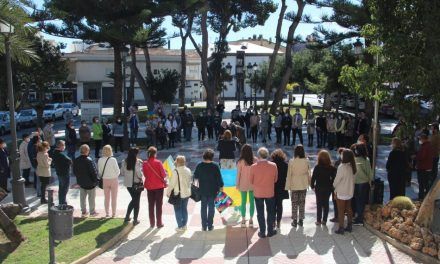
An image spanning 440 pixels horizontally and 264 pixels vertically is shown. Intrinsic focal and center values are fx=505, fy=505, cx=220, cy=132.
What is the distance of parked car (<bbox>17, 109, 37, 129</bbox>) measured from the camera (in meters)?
32.1

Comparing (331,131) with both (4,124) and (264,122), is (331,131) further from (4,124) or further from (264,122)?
(4,124)

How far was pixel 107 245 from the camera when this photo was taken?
8.10m

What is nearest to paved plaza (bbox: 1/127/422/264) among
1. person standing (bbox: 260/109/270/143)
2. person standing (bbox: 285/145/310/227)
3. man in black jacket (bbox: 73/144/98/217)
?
person standing (bbox: 285/145/310/227)

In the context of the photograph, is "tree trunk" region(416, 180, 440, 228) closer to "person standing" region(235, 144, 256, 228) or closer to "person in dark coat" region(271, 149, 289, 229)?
"person in dark coat" region(271, 149, 289, 229)

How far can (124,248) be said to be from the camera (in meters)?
8.16

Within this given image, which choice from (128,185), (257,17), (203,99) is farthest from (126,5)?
(203,99)

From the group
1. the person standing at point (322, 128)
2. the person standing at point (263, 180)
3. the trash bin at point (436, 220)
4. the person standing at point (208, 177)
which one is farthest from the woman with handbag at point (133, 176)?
the person standing at point (322, 128)

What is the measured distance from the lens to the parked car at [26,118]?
32.1m

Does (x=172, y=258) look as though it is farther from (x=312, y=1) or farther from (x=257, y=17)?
(x=257, y=17)

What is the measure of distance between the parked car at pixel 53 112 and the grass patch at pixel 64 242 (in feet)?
93.5

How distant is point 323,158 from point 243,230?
1.88m

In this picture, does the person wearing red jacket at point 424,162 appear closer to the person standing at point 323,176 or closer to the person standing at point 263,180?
the person standing at point 323,176

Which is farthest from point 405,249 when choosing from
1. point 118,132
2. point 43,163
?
point 118,132

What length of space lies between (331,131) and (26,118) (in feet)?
72.1
